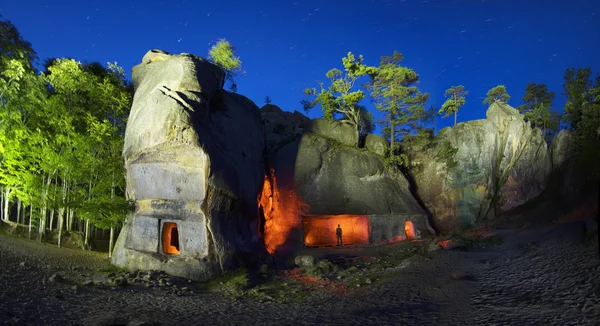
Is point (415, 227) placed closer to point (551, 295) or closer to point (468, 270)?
point (468, 270)

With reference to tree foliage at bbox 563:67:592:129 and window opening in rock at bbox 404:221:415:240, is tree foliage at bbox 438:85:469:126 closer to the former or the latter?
tree foliage at bbox 563:67:592:129

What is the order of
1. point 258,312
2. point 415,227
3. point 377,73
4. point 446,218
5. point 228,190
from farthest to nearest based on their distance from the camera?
point 377,73
point 446,218
point 415,227
point 228,190
point 258,312

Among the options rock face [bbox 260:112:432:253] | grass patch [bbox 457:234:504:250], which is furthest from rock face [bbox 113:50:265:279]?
grass patch [bbox 457:234:504:250]

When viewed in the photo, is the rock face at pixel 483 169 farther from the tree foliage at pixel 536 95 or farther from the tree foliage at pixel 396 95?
the tree foliage at pixel 536 95

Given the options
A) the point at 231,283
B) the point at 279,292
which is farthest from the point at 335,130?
the point at 279,292

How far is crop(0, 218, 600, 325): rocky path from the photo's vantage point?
889 cm

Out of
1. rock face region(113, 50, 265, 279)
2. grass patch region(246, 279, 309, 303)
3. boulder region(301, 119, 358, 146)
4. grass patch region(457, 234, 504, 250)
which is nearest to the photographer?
grass patch region(246, 279, 309, 303)

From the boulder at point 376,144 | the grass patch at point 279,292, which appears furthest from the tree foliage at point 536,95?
the grass patch at point 279,292

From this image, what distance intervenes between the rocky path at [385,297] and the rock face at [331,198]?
11980 mm

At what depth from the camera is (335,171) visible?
3020 cm

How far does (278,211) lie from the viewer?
27.0 metres

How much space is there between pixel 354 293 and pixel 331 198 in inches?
619

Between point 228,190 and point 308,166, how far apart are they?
12654 millimetres

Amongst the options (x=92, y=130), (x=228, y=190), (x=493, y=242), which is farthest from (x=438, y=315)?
(x=92, y=130)
